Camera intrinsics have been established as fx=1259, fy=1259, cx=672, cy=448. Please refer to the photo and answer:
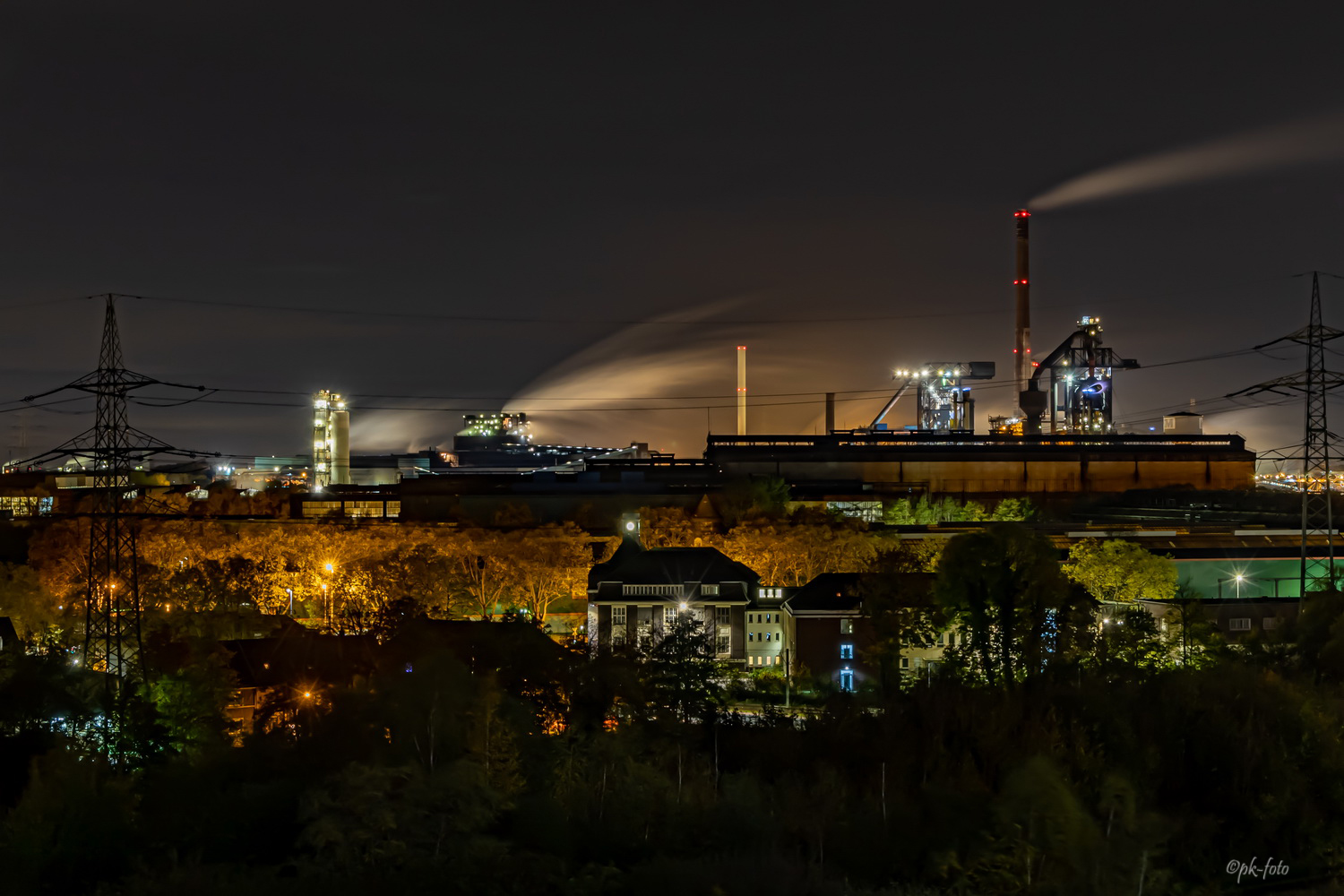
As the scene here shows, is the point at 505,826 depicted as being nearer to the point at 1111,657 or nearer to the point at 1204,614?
the point at 1111,657

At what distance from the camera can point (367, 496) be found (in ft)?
127

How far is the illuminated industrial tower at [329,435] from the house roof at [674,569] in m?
27.9

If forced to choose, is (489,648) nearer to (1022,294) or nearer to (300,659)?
(300,659)

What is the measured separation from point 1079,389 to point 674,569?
1171 inches

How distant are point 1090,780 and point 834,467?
2927cm

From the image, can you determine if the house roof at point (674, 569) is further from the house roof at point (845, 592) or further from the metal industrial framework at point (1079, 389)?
the metal industrial framework at point (1079, 389)

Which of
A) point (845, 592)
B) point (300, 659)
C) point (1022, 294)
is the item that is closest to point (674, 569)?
point (845, 592)

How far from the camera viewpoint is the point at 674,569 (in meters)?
20.1

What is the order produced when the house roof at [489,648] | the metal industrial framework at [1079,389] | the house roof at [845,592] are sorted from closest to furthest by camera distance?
the house roof at [489,648] → the house roof at [845,592] → the metal industrial framework at [1079,389]

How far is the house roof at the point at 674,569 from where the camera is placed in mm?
19750

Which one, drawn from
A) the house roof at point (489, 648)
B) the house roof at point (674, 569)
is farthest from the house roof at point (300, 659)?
the house roof at point (674, 569)

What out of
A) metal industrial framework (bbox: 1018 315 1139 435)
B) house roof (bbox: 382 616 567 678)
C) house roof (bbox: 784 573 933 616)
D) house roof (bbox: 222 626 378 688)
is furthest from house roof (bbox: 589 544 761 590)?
metal industrial framework (bbox: 1018 315 1139 435)

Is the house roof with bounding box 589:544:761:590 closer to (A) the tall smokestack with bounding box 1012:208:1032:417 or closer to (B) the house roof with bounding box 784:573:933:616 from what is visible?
(B) the house roof with bounding box 784:573:933:616

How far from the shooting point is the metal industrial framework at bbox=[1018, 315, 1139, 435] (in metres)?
44.4
